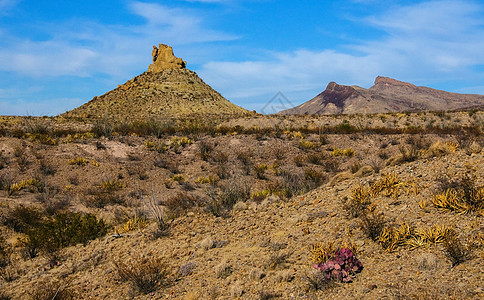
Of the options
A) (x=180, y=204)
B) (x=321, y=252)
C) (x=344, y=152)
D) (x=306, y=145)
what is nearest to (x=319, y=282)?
(x=321, y=252)

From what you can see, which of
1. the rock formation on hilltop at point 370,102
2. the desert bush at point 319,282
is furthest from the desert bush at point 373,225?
the rock formation on hilltop at point 370,102

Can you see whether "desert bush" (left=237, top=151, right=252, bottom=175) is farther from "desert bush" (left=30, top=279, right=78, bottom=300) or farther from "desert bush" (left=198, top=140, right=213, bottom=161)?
"desert bush" (left=30, top=279, right=78, bottom=300)

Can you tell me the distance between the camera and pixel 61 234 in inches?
344

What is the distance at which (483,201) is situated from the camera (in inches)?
227

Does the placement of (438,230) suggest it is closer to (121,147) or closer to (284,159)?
(284,159)

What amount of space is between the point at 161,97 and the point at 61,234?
58.1m

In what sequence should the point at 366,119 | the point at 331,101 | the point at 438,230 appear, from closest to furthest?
the point at 438,230, the point at 366,119, the point at 331,101

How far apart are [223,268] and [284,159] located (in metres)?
14.3

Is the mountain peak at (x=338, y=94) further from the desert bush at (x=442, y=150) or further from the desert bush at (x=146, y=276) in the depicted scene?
the desert bush at (x=146, y=276)

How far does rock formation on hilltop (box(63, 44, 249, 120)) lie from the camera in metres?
58.4

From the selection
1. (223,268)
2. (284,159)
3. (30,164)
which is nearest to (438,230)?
(223,268)

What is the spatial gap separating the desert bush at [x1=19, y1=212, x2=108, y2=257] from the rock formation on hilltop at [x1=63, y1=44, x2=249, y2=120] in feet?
147

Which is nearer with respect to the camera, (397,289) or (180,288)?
(397,289)

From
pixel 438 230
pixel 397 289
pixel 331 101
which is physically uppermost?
pixel 331 101
